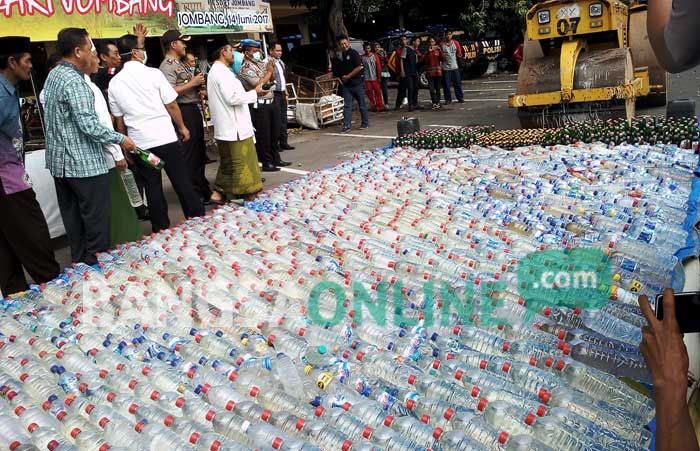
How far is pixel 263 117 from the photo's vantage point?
350 inches

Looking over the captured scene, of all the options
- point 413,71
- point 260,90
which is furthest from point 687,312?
point 413,71

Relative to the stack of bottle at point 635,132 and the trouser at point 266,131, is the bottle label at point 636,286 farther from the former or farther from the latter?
the trouser at point 266,131

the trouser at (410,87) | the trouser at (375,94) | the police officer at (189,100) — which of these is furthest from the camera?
the trouser at (375,94)

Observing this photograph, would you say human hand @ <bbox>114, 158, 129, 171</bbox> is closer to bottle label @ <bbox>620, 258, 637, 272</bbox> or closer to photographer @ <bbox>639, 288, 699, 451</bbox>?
bottle label @ <bbox>620, 258, 637, 272</bbox>

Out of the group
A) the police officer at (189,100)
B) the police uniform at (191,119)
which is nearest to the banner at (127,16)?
the police officer at (189,100)

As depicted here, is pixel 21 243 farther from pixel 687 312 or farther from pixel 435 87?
pixel 435 87

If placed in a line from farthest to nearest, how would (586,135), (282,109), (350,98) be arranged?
(350,98), (282,109), (586,135)

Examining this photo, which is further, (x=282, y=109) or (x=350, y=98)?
(x=350, y=98)

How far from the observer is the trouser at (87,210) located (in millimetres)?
5152

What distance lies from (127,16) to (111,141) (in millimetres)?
4535

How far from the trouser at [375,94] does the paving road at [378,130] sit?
1.95 feet

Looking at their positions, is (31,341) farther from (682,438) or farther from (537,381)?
(682,438)

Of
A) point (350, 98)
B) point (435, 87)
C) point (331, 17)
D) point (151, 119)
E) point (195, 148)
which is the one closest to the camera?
point (151, 119)

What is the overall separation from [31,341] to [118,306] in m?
0.54
